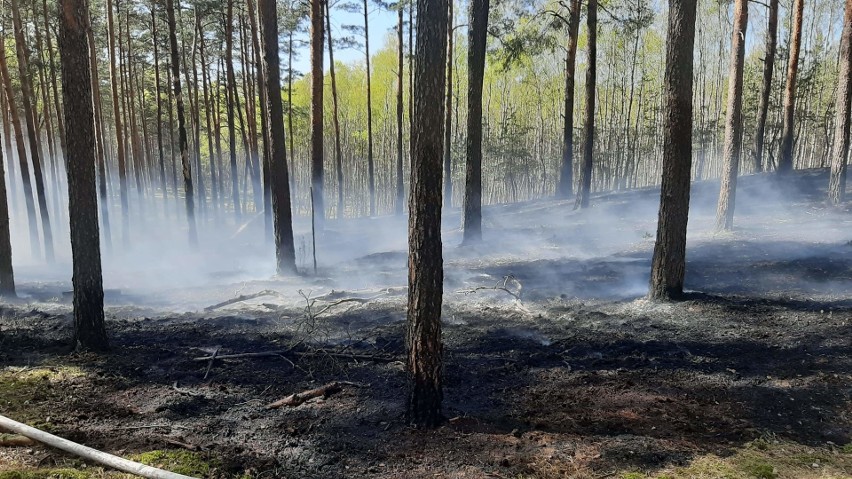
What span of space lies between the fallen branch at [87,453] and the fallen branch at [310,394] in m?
1.54

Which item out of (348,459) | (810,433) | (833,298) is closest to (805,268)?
(833,298)

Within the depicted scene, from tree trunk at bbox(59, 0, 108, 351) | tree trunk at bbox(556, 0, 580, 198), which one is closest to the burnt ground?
tree trunk at bbox(59, 0, 108, 351)

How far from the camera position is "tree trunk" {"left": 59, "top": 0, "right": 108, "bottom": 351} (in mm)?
5898

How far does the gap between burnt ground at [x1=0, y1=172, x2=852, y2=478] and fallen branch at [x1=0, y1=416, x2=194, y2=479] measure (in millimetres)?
100

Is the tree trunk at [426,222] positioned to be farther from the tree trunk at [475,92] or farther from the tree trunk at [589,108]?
the tree trunk at [589,108]

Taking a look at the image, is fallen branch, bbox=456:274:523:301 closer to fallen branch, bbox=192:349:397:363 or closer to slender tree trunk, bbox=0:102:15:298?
fallen branch, bbox=192:349:397:363

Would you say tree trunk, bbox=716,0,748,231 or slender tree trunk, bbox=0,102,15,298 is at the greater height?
tree trunk, bbox=716,0,748,231

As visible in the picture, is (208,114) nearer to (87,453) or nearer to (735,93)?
(735,93)

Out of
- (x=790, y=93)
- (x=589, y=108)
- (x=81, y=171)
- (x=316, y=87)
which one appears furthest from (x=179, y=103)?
(x=790, y=93)

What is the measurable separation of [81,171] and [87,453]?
3716mm

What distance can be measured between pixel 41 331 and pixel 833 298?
11933 mm

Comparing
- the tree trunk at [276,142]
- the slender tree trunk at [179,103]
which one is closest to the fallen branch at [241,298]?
the tree trunk at [276,142]

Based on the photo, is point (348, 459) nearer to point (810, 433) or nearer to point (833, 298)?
point (810, 433)

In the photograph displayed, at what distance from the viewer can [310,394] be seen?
5.18m
